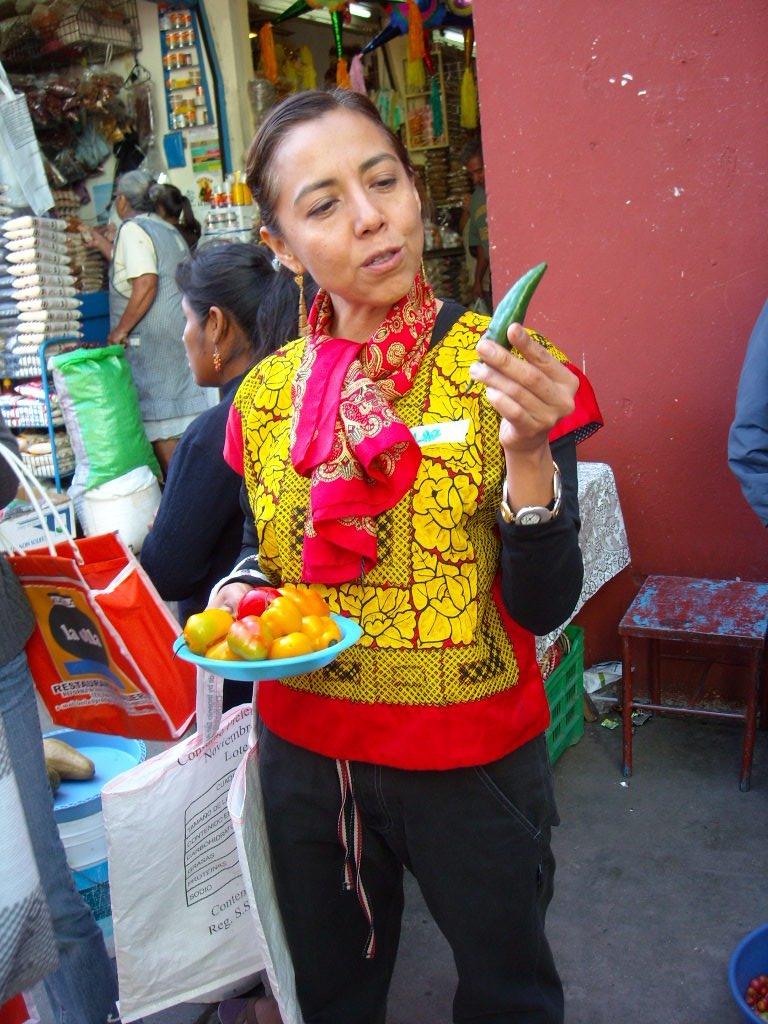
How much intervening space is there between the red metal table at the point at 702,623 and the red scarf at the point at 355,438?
2.03 meters

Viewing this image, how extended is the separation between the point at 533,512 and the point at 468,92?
22.6 feet

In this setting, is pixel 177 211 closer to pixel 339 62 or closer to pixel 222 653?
pixel 339 62

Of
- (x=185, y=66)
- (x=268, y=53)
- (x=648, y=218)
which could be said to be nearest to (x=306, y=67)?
(x=268, y=53)

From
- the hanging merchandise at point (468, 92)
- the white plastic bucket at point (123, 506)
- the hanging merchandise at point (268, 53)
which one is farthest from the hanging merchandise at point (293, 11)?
the white plastic bucket at point (123, 506)

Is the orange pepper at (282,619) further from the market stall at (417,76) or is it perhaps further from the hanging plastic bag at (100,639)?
the market stall at (417,76)

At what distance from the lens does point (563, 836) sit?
3125 mm

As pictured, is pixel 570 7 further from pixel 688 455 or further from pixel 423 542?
pixel 423 542

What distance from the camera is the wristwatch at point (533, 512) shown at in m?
1.29

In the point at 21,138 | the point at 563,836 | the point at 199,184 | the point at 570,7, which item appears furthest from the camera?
the point at 199,184

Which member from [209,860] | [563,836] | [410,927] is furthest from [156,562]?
[563,836]

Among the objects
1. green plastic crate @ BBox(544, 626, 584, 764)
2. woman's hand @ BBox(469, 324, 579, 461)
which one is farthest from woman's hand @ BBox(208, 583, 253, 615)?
green plastic crate @ BBox(544, 626, 584, 764)

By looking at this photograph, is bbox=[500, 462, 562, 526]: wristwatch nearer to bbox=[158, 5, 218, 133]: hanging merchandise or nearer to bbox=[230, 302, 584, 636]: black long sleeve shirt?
bbox=[230, 302, 584, 636]: black long sleeve shirt

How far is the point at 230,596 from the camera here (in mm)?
1642

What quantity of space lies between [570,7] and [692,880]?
304cm
